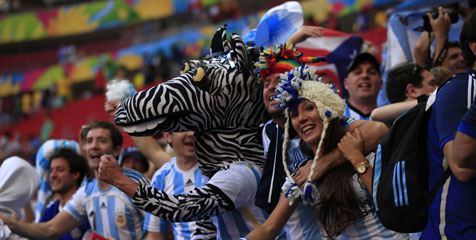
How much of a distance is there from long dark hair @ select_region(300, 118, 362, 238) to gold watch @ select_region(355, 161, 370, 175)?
0.40ft

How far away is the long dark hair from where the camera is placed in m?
2.83

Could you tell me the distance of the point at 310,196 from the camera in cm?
287

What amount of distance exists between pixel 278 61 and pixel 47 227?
265 centimetres

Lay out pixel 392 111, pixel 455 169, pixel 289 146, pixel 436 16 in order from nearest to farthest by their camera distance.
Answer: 1. pixel 455 169
2. pixel 289 146
3. pixel 392 111
4. pixel 436 16

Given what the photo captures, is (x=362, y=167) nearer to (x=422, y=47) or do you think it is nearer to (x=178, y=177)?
(x=178, y=177)

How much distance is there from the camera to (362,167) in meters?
2.73

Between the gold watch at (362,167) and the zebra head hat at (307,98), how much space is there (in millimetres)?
202

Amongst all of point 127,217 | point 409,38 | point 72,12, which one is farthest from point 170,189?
point 72,12

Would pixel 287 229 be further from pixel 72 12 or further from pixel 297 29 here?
pixel 72 12

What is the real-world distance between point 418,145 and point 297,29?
1.96m

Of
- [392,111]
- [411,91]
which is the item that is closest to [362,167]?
[392,111]

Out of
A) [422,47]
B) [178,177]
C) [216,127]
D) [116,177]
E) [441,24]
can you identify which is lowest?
[178,177]

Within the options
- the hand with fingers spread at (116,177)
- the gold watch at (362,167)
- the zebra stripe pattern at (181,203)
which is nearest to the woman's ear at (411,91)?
the gold watch at (362,167)

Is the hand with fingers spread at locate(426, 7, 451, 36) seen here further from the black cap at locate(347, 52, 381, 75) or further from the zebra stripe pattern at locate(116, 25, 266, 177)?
the zebra stripe pattern at locate(116, 25, 266, 177)
